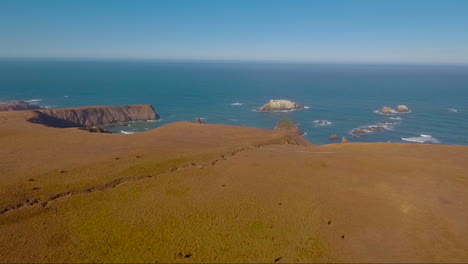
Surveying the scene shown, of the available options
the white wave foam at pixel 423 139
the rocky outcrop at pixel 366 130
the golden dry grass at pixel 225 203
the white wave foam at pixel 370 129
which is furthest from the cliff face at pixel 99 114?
the white wave foam at pixel 423 139

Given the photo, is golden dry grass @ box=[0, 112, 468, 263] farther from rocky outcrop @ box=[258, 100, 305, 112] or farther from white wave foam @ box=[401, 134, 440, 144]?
rocky outcrop @ box=[258, 100, 305, 112]

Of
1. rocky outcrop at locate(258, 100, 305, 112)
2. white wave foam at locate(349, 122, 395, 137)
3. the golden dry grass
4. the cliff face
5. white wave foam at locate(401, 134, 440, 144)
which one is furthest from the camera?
rocky outcrop at locate(258, 100, 305, 112)

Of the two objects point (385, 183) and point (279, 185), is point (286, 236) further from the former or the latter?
point (385, 183)

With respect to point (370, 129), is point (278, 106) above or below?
above

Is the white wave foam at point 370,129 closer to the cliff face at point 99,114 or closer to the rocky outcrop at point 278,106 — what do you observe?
the rocky outcrop at point 278,106

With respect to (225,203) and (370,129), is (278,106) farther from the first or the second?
(225,203)

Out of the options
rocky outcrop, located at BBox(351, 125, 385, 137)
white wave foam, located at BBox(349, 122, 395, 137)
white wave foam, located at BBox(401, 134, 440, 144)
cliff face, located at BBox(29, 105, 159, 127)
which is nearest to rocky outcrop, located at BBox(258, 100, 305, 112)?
white wave foam, located at BBox(349, 122, 395, 137)

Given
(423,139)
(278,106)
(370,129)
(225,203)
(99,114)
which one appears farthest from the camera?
(278,106)

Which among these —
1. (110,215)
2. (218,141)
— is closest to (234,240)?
(110,215)

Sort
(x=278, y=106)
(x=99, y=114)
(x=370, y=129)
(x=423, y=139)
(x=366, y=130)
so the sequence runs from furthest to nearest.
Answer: (x=278, y=106) < (x=99, y=114) < (x=370, y=129) < (x=366, y=130) < (x=423, y=139)

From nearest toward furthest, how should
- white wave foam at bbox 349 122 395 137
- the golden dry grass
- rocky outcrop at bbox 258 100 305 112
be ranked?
the golden dry grass → white wave foam at bbox 349 122 395 137 → rocky outcrop at bbox 258 100 305 112

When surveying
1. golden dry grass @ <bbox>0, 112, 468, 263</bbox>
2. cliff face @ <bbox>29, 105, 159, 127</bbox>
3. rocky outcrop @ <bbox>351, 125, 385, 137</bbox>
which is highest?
golden dry grass @ <bbox>0, 112, 468, 263</bbox>

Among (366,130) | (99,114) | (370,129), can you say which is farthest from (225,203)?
(99,114)
